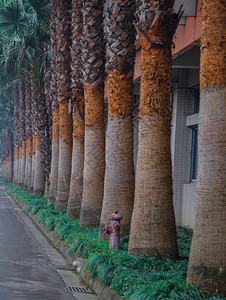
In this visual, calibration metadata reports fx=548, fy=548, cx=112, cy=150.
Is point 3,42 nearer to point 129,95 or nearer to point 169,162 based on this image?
point 129,95

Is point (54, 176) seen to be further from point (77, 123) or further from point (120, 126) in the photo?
point (120, 126)

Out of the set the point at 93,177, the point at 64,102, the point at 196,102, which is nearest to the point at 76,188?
the point at 93,177

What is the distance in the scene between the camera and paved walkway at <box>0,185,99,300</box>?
7910 mm

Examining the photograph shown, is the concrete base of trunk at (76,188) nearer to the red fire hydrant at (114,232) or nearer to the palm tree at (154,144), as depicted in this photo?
the red fire hydrant at (114,232)

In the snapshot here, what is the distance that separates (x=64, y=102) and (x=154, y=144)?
1042cm

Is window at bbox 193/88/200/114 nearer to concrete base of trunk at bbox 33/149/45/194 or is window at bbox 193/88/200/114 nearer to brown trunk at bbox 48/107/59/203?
brown trunk at bbox 48/107/59/203

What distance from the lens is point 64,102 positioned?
1889cm

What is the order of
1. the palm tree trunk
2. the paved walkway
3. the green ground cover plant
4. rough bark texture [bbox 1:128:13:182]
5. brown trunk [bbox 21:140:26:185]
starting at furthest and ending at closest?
rough bark texture [bbox 1:128:13:182]
the palm tree trunk
brown trunk [bbox 21:140:26:185]
the paved walkway
the green ground cover plant

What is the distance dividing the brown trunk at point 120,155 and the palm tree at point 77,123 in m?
4.49

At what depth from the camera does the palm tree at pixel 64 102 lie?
18.3 meters

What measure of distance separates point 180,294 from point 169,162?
304 cm

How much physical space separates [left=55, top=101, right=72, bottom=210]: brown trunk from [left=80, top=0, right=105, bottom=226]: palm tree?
3.90 metres

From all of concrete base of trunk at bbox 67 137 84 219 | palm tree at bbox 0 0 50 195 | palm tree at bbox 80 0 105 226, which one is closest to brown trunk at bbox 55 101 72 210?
concrete base of trunk at bbox 67 137 84 219

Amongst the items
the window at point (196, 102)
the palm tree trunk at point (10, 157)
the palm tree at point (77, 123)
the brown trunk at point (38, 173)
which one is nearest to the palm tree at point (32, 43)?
the brown trunk at point (38, 173)
